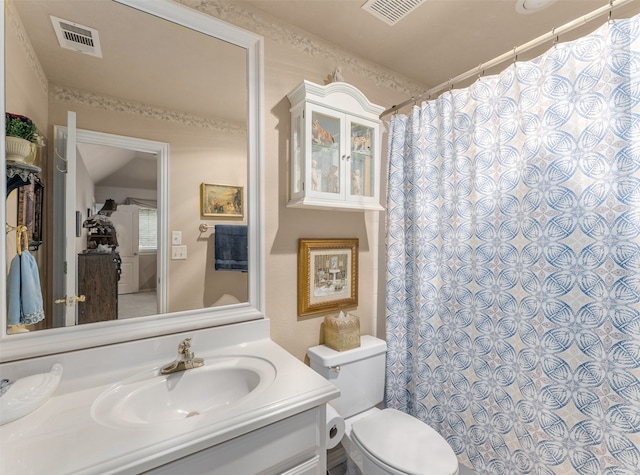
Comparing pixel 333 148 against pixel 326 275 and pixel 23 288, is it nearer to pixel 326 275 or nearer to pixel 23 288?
pixel 326 275

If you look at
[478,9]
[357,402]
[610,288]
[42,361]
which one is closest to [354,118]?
[478,9]

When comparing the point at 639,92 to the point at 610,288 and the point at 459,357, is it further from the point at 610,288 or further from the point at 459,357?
the point at 459,357

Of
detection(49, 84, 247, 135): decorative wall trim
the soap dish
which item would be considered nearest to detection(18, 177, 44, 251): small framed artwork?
detection(49, 84, 247, 135): decorative wall trim

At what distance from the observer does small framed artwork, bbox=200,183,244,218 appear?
125 centimetres

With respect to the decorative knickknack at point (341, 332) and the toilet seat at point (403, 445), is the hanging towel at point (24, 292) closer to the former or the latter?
the decorative knickknack at point (341, 332)

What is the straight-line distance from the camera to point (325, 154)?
1.42 metres

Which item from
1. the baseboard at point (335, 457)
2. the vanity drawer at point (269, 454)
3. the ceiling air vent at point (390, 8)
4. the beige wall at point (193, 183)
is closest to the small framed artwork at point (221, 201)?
the beige wall at point (193, 183)

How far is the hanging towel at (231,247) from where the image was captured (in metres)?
1.28

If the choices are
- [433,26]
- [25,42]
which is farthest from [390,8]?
[25,42]

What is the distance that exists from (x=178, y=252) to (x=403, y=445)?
4.00 ft

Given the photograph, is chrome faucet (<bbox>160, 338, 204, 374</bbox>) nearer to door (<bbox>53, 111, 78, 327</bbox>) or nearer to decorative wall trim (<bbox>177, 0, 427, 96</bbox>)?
door (<bbox>53, 111, 78, 327</bbox>)

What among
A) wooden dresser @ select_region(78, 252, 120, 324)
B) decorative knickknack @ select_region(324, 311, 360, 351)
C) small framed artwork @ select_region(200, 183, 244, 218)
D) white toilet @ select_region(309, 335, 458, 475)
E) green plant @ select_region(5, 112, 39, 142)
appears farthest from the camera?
decorative knickknack @ select_region(324, 311, 360, 351)

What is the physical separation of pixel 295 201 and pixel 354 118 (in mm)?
522

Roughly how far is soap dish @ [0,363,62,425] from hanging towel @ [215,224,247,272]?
0.61 metres
